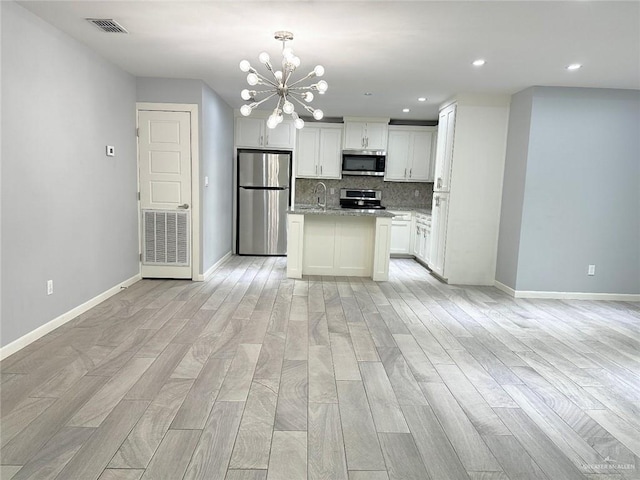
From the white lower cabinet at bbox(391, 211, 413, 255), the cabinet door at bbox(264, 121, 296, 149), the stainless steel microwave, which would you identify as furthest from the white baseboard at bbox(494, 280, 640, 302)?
the cabinet door at bbox(264, 121, 296, 149)

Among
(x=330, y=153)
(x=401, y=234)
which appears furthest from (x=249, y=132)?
(x=401, y=234)

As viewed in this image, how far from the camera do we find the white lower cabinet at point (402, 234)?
24.3 feet

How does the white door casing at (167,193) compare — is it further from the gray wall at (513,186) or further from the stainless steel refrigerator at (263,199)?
the gray wall at (513,186)

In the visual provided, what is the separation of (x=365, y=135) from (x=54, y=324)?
226 inches

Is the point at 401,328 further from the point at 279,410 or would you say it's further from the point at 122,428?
the point at 122,428

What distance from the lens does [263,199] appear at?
705 cm

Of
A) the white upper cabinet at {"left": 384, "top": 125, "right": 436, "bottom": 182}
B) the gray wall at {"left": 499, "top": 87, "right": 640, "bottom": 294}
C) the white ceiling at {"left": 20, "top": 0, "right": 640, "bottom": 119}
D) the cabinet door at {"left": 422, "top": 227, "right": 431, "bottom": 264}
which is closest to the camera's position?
the white ceiling at {"left": 20, "top": 0, "right": 640, "bottom": 119}

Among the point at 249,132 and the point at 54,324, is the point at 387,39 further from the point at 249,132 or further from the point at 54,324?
the point at 249,132

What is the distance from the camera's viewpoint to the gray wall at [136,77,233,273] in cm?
501

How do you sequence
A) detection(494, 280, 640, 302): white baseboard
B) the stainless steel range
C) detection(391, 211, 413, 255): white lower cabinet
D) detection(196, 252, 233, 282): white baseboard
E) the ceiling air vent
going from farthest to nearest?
the stainless steel range
detection(391, 211, 413, 255): white lower cabinet
detection(196, 252, 233, 282): white baseboard
detection(494, 280, 640, 302): white baseboard
the ceiling air vent

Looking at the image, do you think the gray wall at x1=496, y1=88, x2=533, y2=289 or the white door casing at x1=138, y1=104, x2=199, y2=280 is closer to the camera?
the gray wall at x1=496, y1=88, x2=533, y2=289

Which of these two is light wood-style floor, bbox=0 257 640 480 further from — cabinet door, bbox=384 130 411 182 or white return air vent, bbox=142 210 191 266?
cabinet door, bbox=384 130 411 182

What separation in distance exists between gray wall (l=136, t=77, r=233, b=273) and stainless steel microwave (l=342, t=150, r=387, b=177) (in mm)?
2104

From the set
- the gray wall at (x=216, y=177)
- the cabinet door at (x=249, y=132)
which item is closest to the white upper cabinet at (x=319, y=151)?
the cabinet door at (x=249, y=132)
